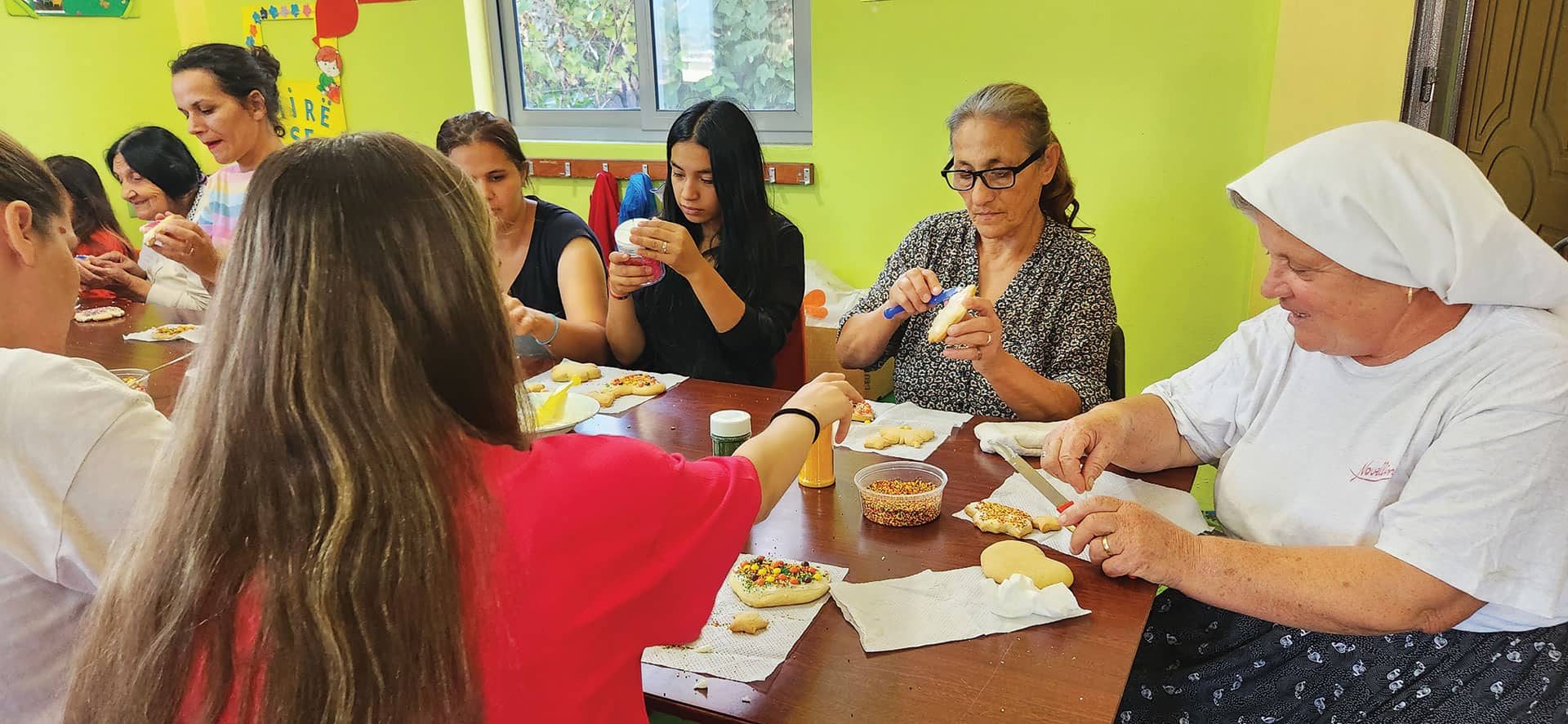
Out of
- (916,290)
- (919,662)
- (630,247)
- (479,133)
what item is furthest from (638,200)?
(919,662)

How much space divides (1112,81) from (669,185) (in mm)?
1798

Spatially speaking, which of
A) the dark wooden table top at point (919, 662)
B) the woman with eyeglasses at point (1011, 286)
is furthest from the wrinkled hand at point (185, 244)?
the dark wooden table top at point (919, 662)

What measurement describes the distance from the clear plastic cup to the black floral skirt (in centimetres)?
148

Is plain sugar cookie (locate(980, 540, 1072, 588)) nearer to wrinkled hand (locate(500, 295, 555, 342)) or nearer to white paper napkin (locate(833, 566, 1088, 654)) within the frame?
white paper napkin (locate(833, 566, 1088, 654))

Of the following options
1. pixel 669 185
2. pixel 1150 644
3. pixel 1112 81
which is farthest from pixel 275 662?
pixel 1112 81

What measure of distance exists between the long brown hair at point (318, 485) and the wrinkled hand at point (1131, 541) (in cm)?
92

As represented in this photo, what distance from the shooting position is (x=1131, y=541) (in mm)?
1374

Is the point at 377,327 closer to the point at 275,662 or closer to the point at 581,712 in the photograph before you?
the point at 275,662

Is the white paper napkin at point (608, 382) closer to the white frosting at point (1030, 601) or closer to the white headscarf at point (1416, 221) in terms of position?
the white frosting at point (1030, 601)

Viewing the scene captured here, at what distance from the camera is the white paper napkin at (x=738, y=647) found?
3.89ft

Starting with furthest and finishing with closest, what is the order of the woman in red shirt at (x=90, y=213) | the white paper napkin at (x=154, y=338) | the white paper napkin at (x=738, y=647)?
the woman in red shirt at (x=90, y=213), the white paper napkin at (x=154, y=338), the white paper napkin at (x=738, y=647)

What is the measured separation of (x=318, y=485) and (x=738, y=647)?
60 centimetres

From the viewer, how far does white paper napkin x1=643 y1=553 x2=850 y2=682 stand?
3.89ft

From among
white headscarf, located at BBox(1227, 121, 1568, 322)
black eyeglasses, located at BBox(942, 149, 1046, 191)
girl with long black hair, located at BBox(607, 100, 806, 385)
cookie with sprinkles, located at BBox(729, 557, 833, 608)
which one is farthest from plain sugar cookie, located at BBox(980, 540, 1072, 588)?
girl with long black hair, located at BBox(607, 100, 806, 385)
